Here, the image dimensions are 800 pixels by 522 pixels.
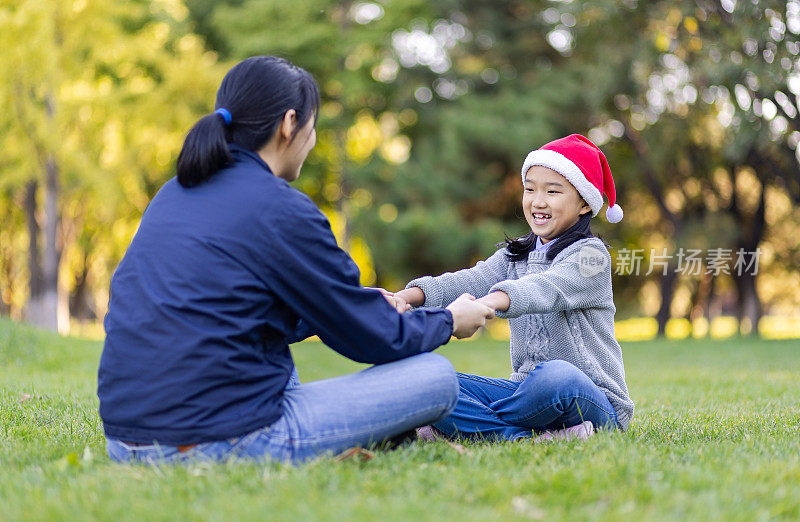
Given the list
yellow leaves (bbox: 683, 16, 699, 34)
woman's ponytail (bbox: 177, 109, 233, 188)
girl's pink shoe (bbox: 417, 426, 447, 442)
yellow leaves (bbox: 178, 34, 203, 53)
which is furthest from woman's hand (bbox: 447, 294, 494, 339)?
yellow leaves (bbox: 178, 34, 203, 53)

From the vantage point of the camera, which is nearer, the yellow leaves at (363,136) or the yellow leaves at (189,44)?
the yellow leaves at (189,44)

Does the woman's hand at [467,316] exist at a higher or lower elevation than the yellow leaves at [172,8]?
lower

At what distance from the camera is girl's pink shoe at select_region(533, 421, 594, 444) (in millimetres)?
3613

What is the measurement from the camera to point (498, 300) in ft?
11.4

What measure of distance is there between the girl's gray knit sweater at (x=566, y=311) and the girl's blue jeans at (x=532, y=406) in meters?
0.16

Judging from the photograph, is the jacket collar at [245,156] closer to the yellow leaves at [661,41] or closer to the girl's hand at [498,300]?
the girl's hand at [498,300]

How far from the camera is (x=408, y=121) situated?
74.6 feet

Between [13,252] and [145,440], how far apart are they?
3039 cm

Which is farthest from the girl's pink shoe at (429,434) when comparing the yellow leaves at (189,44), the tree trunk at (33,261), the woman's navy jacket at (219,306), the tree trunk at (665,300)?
the tree trunk at (665,300)

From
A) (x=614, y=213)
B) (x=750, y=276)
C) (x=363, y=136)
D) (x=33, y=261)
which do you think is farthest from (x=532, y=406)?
(x=363, y=136)

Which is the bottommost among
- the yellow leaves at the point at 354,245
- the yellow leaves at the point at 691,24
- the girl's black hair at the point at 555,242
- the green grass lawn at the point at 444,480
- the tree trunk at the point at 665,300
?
the tree trunk at the point at 665,300

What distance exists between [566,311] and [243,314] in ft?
5.69

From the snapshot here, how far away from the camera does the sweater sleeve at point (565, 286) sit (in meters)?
3.51

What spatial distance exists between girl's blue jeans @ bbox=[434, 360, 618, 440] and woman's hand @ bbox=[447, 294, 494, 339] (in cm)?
46
